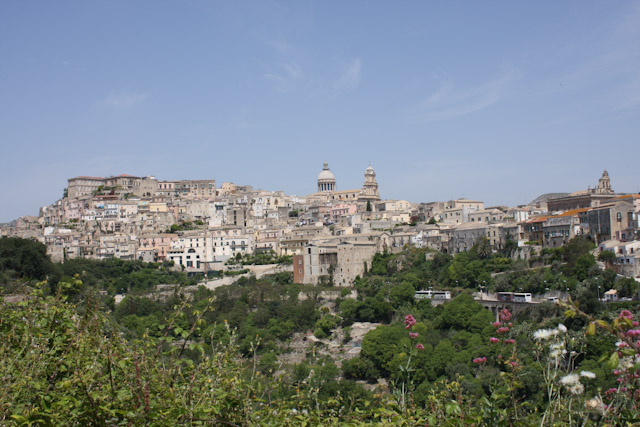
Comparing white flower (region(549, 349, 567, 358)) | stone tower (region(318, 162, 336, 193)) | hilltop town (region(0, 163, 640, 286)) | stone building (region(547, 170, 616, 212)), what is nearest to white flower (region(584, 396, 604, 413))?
white flower (region(549, 349, 567, 358))

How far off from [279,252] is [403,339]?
25.4 m

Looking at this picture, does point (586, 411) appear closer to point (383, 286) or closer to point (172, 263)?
point (383, 286)

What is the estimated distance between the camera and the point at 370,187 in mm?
77000

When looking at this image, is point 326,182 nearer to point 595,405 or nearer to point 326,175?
point 326,175

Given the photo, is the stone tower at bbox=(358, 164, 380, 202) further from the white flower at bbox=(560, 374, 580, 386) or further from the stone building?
the white flower at bbox=(560, 374, 580, 386)

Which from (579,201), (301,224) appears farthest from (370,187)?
(579,201)

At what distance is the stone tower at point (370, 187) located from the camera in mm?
74363

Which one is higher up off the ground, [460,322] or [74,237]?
[74,237]

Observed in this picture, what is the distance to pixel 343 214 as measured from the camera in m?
64.6

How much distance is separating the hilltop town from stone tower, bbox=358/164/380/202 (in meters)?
0.12

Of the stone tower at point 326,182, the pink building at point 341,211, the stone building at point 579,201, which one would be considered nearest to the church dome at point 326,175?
the stone tower at point 326,182

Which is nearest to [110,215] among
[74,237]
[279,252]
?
[74,237]

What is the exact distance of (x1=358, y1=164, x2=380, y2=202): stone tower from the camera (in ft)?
244

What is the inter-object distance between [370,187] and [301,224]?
14.8m
